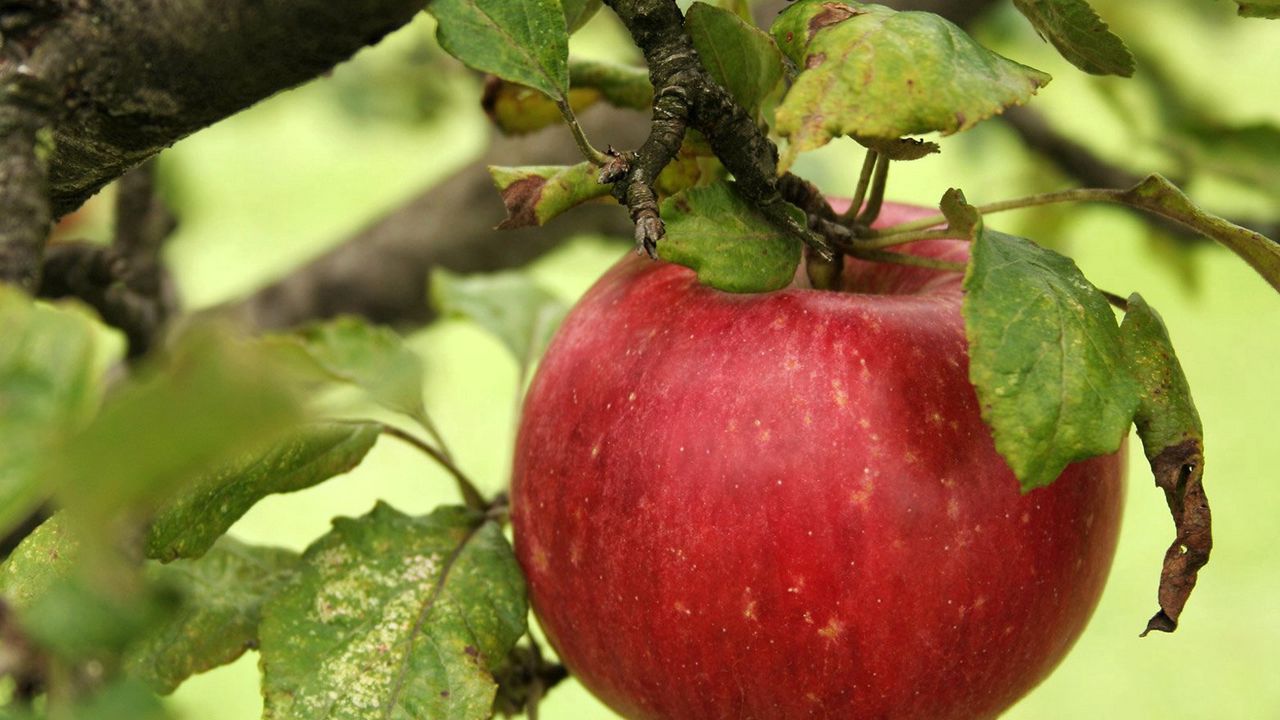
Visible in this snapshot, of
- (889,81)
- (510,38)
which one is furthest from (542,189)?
(889,81)

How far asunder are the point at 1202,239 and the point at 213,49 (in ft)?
3.49

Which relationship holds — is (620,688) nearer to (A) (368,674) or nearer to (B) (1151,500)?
(A) (368,674)

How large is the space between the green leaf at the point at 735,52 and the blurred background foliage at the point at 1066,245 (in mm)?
187

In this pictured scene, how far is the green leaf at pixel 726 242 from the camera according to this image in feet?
1.82

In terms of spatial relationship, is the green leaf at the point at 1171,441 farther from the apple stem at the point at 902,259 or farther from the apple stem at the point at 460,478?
the apple stem at the point at 460,478

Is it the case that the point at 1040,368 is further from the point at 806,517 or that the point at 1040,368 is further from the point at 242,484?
the point at 242,484

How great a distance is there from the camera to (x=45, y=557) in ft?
1.81

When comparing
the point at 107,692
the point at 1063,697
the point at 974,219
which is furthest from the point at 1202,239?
the point at 1063,697

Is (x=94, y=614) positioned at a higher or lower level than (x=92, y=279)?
higher

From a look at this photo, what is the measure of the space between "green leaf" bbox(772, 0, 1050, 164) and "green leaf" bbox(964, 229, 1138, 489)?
65 mm

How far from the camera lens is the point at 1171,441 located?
55 cm

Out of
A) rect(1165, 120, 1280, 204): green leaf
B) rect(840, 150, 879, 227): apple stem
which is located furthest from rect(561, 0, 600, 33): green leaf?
rect(1165, 120, 1280, 204): green leaf

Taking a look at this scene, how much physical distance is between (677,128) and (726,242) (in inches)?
→ 2.2

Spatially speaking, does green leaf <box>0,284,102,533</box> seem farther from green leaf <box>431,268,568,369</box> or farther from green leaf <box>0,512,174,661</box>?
green leaf <box>431,268,568,369</box>
